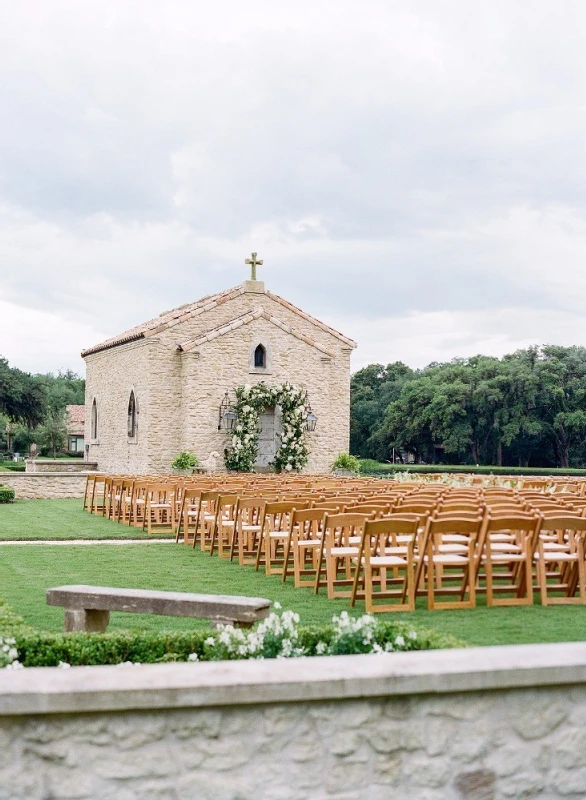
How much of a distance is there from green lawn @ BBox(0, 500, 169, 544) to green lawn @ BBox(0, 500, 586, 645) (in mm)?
50

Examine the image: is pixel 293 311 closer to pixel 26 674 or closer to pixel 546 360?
pixel 546 360

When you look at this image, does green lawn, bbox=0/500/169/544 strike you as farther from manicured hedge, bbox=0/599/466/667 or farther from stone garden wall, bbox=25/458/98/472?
stone garden wall, bbox=25/458/98/472

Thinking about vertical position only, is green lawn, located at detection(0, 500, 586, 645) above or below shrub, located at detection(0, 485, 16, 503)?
below

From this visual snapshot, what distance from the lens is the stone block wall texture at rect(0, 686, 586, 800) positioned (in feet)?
12.4

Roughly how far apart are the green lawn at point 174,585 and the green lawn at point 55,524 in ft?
0.17

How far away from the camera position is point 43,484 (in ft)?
87.9

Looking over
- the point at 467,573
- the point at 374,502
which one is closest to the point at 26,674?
the point at 467,573

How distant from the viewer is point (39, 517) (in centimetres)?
1992

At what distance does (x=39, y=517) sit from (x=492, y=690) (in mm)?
17062

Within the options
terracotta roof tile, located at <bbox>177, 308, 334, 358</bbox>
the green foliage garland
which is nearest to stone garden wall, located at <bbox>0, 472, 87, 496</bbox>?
the green foliage garland

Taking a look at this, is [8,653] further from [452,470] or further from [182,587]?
[452,470]

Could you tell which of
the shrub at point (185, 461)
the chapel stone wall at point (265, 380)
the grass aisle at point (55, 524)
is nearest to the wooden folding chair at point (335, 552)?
the grass aisle at point (55, 524)

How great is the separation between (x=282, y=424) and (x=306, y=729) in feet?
93.1

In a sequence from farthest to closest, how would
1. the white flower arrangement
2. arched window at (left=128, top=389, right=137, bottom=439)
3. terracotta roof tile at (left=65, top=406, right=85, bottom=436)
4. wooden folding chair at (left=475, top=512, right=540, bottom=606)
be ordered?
terracotta roof tile at (left=65, top=406, right=85, bottom=436) → arched window at (left=128, top=389, right=137, bottom=439) → wooden folding chair at (left=475, top=512, right=540, bottom=606) → the white flower arrangement
